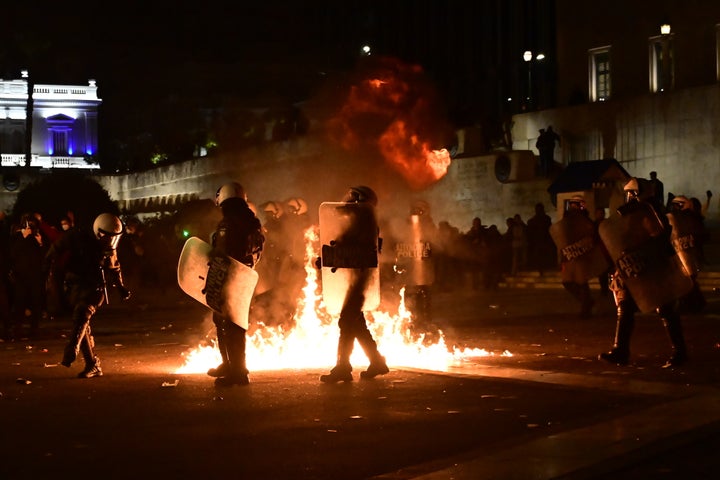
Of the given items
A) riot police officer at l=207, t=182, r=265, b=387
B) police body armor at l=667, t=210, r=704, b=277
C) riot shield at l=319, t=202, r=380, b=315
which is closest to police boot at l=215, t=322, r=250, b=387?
riot police officer at l=207, t=182, r=265, b=387

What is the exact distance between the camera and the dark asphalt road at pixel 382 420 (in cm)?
727

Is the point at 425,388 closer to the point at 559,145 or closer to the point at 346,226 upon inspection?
the point at 346,226

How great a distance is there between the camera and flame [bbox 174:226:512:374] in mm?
12977

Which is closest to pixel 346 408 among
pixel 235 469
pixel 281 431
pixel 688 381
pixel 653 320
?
pixel 281 431

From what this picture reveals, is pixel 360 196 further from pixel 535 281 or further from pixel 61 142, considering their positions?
pixel 61 142

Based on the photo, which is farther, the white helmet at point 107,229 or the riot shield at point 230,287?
the white helmet at point 107,229

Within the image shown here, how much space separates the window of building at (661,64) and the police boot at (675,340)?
28.0 meters

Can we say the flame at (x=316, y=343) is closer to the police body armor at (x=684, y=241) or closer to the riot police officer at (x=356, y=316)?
the riot police officer at (x=356, y=316)

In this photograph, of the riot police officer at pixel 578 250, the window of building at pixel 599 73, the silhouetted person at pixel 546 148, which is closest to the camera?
the riot police officer at pixel 578 250

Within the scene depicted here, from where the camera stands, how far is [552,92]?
4578cm

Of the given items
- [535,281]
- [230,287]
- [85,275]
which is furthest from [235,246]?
[535,281]

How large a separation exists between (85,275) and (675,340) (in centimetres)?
588

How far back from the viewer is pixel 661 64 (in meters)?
38.8

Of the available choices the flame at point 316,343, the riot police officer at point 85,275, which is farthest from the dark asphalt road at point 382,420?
the flame at point 316,343
